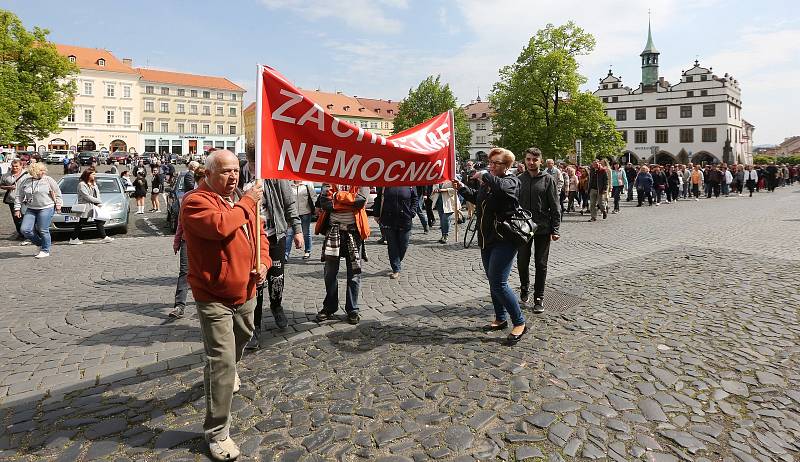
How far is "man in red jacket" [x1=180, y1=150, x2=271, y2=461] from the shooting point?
10.5ft

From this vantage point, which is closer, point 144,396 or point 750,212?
point 144,396

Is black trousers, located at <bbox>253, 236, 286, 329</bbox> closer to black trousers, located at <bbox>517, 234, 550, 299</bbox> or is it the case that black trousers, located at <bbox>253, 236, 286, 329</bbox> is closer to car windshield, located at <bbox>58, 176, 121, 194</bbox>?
black trousers, located at <bbox>517, 234, 550, 299</bbox>

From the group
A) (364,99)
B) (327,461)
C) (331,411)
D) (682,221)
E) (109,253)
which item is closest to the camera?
(327,461)

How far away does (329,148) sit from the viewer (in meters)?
4.81

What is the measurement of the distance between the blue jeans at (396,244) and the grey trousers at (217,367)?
5174mm

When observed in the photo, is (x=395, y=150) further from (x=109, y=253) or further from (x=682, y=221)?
(x=682, y=221)

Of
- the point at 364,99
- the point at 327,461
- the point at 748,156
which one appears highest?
the point at 364,99

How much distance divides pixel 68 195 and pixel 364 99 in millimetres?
105178

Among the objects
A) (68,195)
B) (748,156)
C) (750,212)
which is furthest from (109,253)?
(748,156)

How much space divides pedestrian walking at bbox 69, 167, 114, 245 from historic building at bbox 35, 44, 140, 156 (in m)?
73.2

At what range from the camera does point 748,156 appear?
3305 inches

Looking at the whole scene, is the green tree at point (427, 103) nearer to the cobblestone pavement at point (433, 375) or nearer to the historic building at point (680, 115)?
the historic building at point (680, 115)

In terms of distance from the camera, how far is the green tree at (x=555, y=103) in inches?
1626

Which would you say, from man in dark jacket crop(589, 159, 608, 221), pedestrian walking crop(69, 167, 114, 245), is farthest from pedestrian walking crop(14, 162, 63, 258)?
man in dark jacket crop(589, 159, 608, 221)
